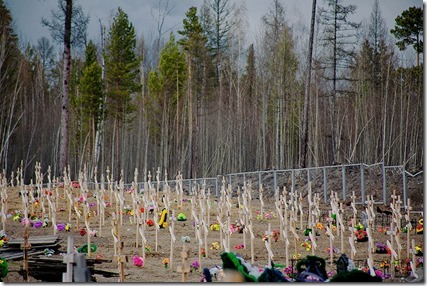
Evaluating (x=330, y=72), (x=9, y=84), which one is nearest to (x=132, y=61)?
(x=9, y=84)

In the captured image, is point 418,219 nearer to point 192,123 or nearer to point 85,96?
point 192,123

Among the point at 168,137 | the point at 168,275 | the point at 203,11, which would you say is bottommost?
the point at 168,275

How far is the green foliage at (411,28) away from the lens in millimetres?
3426

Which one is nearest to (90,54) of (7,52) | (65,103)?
(65,103)

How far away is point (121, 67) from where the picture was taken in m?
4.99

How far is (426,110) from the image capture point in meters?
3.28

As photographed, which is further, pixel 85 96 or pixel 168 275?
pixel 85 96

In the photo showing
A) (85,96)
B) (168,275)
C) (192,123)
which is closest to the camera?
(168,275)

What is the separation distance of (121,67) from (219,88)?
1140mm

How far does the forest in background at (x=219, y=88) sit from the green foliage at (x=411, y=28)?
1 cm

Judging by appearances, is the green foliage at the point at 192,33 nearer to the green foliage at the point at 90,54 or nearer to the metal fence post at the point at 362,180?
the green foliage at the point at 90,54

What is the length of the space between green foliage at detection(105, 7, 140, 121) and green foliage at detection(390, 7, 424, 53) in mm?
1868

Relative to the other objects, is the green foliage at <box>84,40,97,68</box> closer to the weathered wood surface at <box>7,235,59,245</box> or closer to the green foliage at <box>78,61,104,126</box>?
the green foliage at <box>78,61,104,126</box>

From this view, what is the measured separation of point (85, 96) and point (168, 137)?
2295 mm
